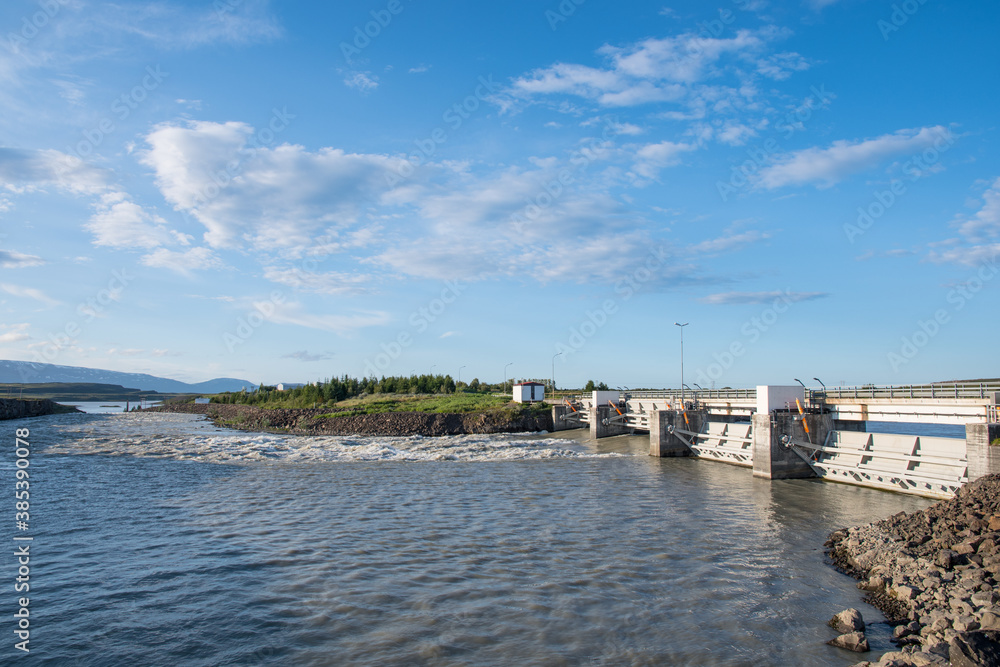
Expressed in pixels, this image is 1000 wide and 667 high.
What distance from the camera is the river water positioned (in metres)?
10.7

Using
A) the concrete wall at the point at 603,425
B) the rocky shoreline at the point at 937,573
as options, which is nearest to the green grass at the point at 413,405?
the concrete wall at the point at 603,425

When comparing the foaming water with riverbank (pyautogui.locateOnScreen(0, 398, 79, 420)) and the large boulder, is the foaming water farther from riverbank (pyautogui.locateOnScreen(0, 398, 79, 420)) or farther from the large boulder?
riverbank (pyautogui.locateOnScreen(0, 398, 79, 420))

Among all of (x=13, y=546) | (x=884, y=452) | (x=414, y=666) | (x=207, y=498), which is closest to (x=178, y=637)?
(x=414, y=666)

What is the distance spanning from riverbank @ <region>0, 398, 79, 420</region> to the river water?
80.2 meters

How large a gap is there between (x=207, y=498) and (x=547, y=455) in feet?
89.0

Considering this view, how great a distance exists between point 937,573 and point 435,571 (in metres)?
12.5

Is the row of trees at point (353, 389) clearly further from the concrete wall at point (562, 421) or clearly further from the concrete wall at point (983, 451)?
the concrete wall at point (983, 451)

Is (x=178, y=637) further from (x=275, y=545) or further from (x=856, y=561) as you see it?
(x=856, y=561)

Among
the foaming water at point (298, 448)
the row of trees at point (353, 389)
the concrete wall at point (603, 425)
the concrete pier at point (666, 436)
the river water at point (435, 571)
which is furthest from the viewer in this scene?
the row of trees at point (353, 389)

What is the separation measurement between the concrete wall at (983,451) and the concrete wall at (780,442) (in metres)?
10.6

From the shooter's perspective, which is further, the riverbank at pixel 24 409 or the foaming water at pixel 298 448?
the riverbank at pixel 24 409

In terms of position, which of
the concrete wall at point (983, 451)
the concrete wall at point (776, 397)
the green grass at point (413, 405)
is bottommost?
the green grass at point (413, 405)

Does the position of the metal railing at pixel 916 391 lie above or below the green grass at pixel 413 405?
above

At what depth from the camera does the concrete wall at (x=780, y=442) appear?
31672 mm
